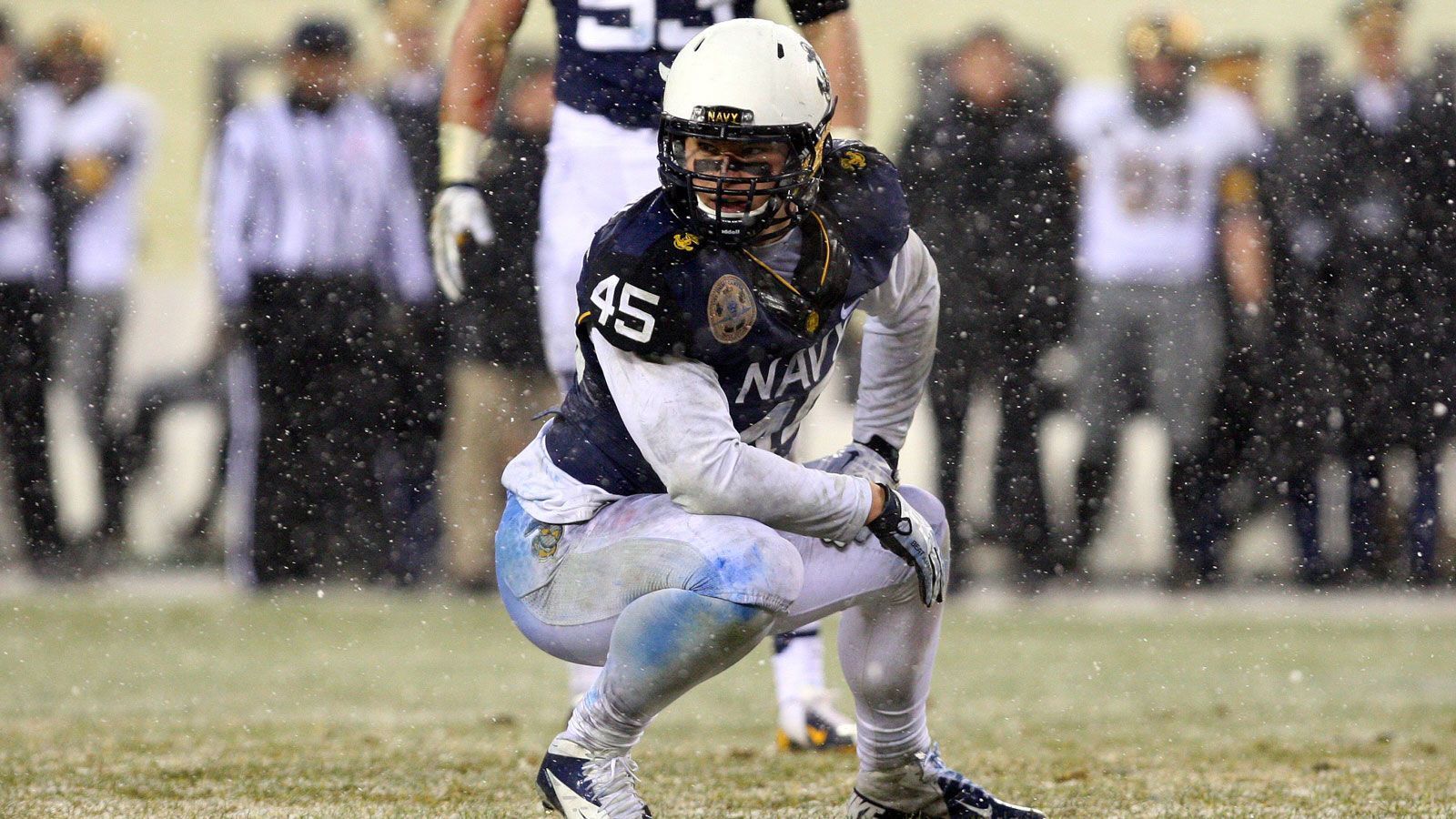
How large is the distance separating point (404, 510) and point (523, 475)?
171 inches

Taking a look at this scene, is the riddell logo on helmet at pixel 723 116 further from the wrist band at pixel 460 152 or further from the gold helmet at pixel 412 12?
the gold helmet at pixel 412 12

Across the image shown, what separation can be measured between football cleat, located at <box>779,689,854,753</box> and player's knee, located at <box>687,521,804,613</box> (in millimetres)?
1285

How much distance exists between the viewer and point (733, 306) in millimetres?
2941

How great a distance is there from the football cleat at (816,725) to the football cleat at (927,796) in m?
0.90

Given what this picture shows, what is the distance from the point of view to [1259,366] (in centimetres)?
742

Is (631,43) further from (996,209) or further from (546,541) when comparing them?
(996,209)

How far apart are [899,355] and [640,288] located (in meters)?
0.70

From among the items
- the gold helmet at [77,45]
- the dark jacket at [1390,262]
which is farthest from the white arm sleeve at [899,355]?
the gold helmet at [77,45]

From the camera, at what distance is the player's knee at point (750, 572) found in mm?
2971

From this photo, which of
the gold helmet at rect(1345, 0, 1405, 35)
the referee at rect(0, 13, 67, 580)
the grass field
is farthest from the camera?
the referee at rect(0, 13, 67, 580)

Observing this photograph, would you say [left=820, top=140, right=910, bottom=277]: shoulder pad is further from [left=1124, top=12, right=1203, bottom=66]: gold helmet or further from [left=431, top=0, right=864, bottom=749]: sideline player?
[left=1124, top=12, right=1203, bottom=66]: gold helmet

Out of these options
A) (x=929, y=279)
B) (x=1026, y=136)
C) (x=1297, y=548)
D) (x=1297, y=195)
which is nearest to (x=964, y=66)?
(x=1026, y=136)

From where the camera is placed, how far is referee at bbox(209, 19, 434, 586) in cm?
724

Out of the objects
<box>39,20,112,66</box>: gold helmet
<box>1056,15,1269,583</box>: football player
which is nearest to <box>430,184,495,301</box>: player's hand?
<box>1056,15,1269,583</box>: football player
